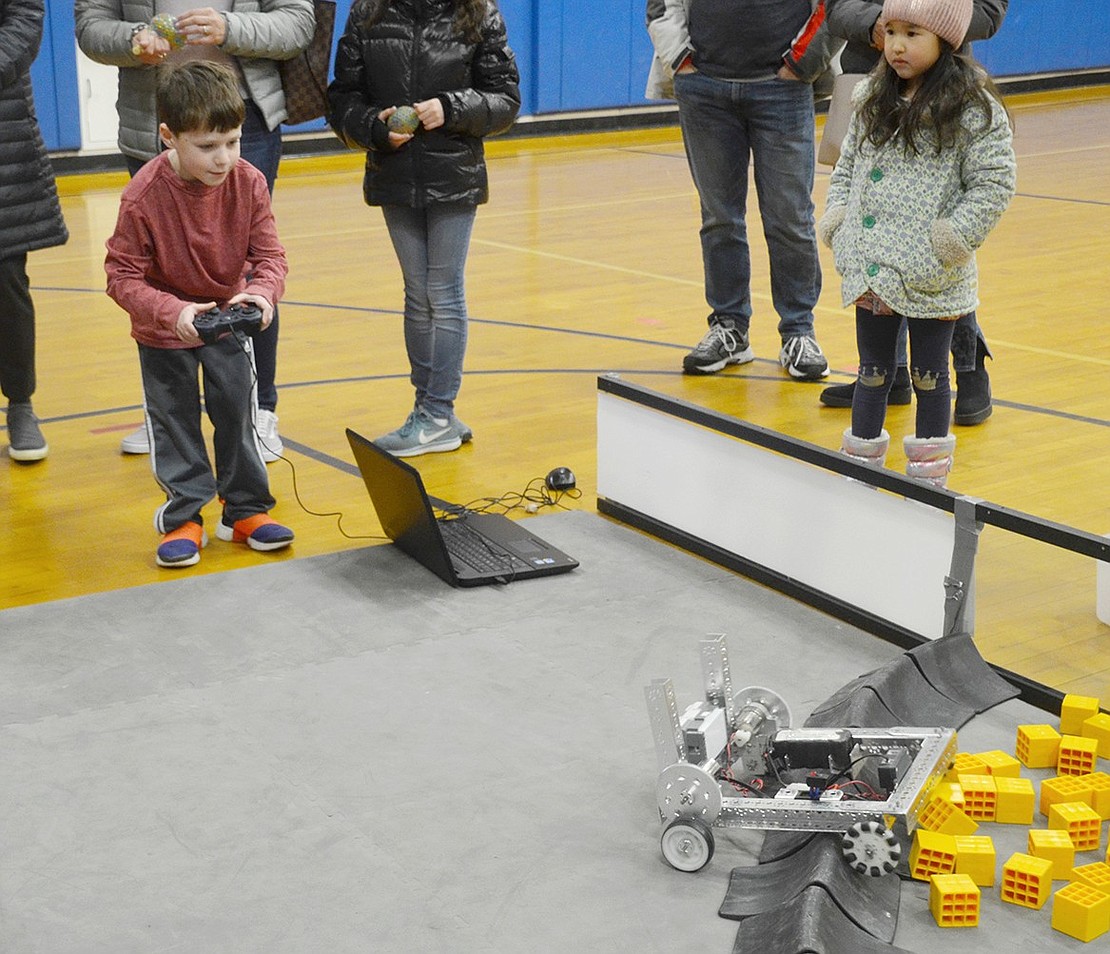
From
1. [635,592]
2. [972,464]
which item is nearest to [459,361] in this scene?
[635,592]

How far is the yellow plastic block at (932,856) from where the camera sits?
86.8 inches

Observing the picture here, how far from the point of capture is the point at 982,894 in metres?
2.21

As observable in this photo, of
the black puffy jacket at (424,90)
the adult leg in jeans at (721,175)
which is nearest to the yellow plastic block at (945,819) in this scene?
the black puffy jacket at (424,90)

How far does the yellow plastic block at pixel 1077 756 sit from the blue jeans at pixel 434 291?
6.59 ft

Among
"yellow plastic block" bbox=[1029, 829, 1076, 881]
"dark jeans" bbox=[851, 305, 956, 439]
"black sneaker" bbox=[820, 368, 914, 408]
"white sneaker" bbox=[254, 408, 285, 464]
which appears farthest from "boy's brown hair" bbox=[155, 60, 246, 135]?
"yellow plastic block" bbox=[1029, 829, 1076, 881]

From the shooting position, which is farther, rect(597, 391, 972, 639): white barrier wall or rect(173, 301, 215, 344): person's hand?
rect(173, 301, 215, 344): person's hand

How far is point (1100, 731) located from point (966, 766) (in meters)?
0.26

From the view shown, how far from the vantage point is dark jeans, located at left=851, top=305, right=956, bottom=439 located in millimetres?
3480

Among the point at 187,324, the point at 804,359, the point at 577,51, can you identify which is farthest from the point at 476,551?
the point at 577,51

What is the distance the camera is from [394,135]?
3.82 metres

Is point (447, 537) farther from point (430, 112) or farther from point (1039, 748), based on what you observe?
point (1039, 748)

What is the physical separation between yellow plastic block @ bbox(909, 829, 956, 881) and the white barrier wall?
2.38ft

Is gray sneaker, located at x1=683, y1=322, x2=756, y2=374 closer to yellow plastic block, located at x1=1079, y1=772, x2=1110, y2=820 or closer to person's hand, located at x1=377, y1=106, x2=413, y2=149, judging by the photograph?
person's hand, located at x1=377, y1=106, x2=413, y2=149

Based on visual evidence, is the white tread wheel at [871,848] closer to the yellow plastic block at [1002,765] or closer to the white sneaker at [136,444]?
the yellow plastic block at [1002,765]
